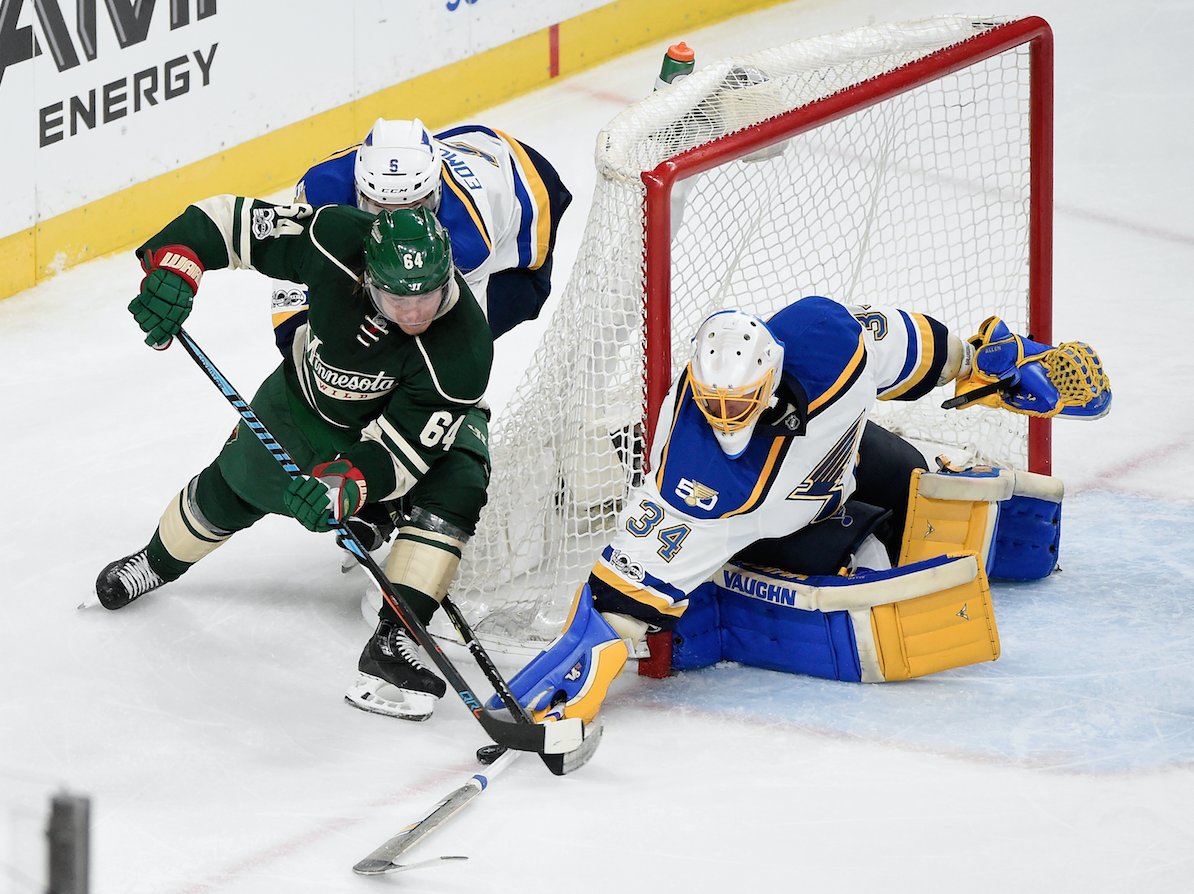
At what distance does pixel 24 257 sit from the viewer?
532 centimetres

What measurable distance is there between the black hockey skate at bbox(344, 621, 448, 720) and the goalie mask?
0.61 m

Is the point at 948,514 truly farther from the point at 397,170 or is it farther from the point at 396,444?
the point at 397,170

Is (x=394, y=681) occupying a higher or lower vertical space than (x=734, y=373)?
lower

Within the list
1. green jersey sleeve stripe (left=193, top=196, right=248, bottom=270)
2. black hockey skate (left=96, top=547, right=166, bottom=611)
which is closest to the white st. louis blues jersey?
green jersey sleeve stripe (left=193, top=196, right=248, bottom=270)

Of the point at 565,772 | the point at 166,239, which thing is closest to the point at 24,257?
the point at 166,239

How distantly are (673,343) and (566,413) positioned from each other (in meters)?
0.38

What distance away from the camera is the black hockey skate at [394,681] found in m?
3.53

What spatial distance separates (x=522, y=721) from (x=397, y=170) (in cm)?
106

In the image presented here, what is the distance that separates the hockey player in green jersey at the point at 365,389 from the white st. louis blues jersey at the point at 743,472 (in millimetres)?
357

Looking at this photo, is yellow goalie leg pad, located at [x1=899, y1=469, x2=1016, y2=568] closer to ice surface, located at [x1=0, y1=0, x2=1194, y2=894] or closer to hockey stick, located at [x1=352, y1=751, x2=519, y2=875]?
ice surface, located at [x1=0, y1=0, x2=1194, y2=894]

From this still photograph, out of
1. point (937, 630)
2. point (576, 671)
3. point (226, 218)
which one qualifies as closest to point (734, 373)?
point (576, 671)

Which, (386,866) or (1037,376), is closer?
(386,866)

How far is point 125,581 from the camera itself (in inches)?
152

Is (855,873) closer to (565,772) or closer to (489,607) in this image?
(565,772)
